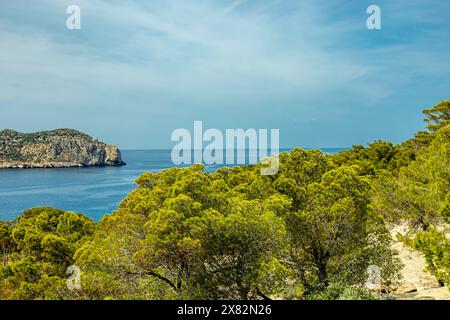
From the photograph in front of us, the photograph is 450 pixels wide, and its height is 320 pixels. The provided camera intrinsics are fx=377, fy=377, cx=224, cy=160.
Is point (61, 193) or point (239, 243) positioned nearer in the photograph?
point (239, 243)

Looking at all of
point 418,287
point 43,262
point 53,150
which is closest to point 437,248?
point 418,287

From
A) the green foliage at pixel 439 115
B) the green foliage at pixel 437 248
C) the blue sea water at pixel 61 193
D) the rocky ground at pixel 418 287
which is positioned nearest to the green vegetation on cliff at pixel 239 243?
the green foliage at pixel 437 248

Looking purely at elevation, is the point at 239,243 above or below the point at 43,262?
above

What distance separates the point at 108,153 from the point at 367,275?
6216 inches

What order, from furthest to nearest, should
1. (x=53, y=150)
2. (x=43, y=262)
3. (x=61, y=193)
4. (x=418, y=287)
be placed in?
(x=53, y=150), (x=61, y=193), (x=418, y=287), (x=43, y=262)

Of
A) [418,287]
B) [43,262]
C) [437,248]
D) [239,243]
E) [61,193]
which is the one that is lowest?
[61,193]

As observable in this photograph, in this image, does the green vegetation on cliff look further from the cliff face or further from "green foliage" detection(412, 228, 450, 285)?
the cliff face

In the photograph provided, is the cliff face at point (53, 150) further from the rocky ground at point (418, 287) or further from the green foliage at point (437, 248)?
the green foliage at point (437, 248)

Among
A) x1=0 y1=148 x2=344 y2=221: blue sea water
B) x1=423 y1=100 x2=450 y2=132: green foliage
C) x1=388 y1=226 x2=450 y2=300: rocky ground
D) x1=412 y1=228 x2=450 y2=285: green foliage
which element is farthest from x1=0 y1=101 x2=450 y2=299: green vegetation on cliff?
x1=0 y1=148 x2=344 y2=221: blue sea water

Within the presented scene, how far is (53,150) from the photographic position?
14888cm

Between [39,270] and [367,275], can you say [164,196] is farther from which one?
[367,275]

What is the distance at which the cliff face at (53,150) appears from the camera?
146050mm

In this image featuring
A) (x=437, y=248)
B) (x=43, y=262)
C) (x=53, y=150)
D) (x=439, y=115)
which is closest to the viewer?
(x=437, y=248)

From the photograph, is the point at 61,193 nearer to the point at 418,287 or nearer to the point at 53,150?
the point at 53,150
